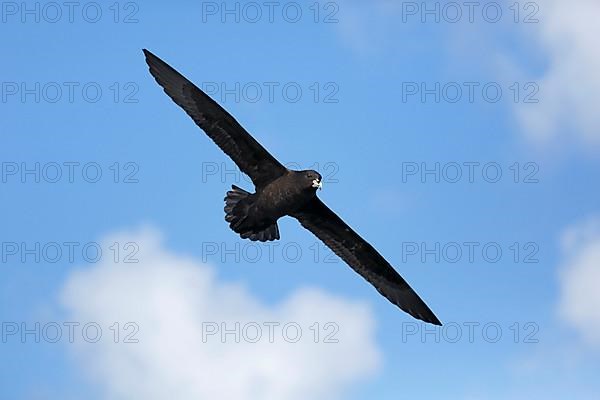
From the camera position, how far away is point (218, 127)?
62.2 feet

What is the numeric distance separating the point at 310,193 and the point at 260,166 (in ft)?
3.75

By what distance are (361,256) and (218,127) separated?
393cm

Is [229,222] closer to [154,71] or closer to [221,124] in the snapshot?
[221,124]

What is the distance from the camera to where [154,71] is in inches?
747

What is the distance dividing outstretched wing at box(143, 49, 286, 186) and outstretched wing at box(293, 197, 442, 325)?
127cm

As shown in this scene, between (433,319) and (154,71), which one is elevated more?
(154,71)

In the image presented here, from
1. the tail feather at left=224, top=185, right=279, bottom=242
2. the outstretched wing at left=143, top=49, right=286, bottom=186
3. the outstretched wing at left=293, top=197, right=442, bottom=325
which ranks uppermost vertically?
the outstretched wing at left=143, top=49, right=286, bottom=186

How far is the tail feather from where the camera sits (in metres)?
19.0

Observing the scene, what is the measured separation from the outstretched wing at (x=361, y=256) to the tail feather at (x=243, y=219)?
2.91 feet

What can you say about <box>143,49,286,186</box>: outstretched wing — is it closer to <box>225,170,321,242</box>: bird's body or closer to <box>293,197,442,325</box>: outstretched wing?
<box>225,170,321,242</box>: bird's body

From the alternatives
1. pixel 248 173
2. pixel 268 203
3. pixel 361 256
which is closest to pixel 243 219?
pixel 268 203

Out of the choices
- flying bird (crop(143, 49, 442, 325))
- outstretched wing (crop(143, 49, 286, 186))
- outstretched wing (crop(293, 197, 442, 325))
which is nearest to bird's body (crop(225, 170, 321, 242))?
flying bird (crop(143, 49, 442, 325))

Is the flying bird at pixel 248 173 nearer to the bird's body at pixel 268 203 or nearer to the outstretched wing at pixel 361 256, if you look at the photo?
the bird's body at pixel 268 203

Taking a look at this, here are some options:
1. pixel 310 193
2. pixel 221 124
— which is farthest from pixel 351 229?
pixel 221 124
